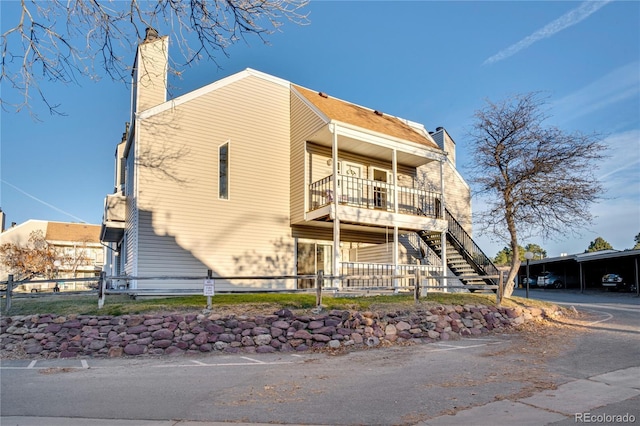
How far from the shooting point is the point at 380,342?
10.6 m

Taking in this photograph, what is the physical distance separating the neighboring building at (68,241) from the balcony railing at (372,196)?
34.2m

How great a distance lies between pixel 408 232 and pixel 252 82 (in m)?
8.28

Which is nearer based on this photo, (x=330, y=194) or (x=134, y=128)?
(x=134, y=128)

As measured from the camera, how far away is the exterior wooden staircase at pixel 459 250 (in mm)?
17875

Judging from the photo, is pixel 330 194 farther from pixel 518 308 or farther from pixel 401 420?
pixel 401 420

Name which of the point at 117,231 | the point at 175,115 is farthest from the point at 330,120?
the point at 117,231

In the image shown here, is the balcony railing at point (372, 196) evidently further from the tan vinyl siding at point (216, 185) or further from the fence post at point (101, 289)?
the fence post at point (101, 289)

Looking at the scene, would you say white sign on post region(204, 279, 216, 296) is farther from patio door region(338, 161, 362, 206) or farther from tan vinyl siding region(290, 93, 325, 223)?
patio door region(338, 161, 362, 206)

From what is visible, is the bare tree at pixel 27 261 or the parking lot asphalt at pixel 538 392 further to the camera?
the bare tree at pixel 27 261

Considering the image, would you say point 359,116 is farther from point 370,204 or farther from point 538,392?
point 538,392

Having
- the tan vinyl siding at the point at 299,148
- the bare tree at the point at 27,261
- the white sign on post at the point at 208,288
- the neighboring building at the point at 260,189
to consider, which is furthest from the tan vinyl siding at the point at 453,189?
the bare tree at the point at 27,261

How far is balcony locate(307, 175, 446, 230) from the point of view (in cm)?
1524

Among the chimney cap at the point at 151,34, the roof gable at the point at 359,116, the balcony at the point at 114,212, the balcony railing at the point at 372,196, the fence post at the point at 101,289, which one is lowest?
the fence post at the point at 101,289

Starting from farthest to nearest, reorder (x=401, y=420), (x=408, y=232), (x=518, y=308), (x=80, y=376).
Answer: (x=408, y=232) → (x=518, y=308) → (x=80, y=376) → (x=401, y=420)
